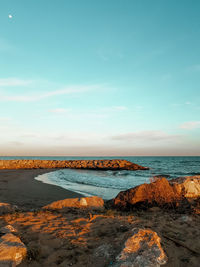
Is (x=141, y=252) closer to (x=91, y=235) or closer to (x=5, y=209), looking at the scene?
(x=91, y=235)

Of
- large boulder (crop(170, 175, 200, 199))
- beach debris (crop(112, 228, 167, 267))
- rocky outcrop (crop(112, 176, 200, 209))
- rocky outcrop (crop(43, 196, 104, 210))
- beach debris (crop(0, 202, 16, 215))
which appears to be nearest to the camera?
beach debris (crop(112, 228, 167, 267))

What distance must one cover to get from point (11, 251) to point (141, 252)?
234 centimetres

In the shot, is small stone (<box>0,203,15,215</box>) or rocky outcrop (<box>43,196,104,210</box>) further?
rocky outcrop (<box>43,196,104,210</box>)

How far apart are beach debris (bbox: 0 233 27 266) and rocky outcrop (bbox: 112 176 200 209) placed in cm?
533

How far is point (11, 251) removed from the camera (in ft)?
10.6

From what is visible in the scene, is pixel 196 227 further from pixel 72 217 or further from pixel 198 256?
pixel 72 217

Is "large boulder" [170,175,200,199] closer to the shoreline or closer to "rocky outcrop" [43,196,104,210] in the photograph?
"rocky outcrop" [43,196,104,210]

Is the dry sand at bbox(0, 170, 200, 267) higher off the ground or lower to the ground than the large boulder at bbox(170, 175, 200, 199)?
lower

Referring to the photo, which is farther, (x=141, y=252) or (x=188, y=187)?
(x=188, y=187)

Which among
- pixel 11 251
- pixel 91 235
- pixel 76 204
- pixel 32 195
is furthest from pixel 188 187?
pixel 32 195

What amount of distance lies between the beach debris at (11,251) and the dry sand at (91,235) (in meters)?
0.13

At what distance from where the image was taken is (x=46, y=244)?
4004 mm

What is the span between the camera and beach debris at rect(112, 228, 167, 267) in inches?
121

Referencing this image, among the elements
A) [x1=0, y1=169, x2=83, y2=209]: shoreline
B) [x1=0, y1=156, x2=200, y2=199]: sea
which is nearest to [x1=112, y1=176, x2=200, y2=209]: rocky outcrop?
[x1=0, y1=156, x2=200, y2=199]: sea
